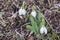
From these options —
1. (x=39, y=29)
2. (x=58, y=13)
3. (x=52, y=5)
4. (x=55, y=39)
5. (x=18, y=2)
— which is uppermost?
(x=18, y=2)

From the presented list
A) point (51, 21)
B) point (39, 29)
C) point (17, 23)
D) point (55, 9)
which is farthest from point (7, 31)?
point (55, 9)

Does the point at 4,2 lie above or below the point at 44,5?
above

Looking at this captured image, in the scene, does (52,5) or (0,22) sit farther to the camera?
(52,5)

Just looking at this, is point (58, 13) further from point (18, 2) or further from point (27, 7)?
point (18, 2)

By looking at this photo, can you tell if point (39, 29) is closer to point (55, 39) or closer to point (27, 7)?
point (55, 39)

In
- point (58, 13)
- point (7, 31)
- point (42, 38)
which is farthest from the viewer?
point (58, 13)

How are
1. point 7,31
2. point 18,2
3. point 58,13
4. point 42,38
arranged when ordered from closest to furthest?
point 42,38 → point 7,31 → point 58,13 → point 18,2
